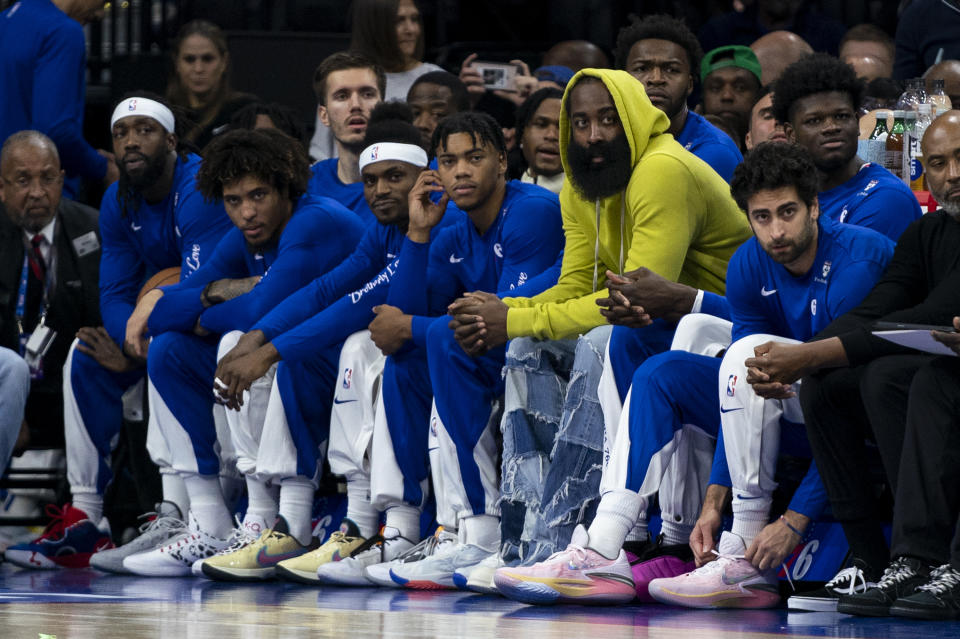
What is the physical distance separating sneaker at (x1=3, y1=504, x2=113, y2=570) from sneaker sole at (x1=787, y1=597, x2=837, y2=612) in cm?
322

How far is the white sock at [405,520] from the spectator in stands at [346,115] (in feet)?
4.62

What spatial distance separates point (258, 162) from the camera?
6234 millimetres

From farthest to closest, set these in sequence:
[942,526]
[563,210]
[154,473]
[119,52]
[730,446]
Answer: [119,52], [154,473], [563,210], [730,446], [942,526]

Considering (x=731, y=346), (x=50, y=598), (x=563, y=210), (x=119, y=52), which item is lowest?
(x=50, y=598)

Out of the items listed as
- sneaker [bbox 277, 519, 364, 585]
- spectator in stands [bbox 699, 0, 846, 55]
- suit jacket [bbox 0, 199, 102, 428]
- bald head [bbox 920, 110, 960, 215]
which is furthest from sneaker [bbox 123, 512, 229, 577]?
spectator in stands [bbox 699, 0, 846, 55]

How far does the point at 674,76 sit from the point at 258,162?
1.60 m

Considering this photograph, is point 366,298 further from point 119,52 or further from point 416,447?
point 119,52

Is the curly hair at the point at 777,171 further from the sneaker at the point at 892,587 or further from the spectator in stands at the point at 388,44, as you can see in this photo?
the spectator in stands at the point at 388,44

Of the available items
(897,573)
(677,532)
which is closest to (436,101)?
(677,532)

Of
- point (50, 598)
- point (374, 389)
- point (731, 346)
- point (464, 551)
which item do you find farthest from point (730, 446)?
point (50, 598)

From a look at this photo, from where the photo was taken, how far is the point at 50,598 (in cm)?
494

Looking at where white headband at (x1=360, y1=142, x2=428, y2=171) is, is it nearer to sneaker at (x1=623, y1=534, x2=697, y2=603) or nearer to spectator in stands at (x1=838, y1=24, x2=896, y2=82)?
sneaker at (x1=623, y1=534, x2=697, y2=603)

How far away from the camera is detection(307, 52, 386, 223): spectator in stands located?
6.85 meters

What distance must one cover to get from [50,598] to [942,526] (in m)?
2.61
